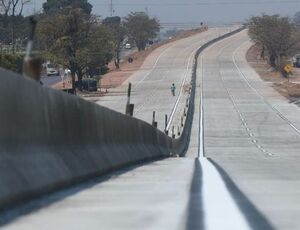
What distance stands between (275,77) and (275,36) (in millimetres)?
27843

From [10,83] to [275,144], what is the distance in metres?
54.0

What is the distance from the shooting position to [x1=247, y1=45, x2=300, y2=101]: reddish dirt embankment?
109019mm

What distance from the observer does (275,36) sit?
164m

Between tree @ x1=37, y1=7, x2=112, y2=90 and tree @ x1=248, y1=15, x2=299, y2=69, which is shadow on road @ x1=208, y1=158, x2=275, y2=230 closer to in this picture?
tree @ x1=37, y1=7, x2=112, y2=90

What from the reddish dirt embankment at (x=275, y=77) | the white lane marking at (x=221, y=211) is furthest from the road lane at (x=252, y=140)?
the reddish dirt embankment at (x=275, y=77)

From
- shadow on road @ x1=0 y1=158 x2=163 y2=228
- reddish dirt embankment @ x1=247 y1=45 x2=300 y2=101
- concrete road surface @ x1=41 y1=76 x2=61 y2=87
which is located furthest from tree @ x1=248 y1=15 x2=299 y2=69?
shadow on road @ x1=0 y1=158 x2=163 y2=228

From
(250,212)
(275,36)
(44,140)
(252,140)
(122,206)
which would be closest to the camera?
(250,212)

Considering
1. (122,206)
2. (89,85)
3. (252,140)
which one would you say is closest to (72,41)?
(89,85)

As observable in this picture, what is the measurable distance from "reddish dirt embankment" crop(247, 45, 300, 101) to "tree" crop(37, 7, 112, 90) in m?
22.5

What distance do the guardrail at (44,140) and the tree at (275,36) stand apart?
143990 mm

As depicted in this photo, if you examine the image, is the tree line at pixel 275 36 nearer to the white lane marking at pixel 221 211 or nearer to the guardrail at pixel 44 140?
the guardrail at pixel 44 140

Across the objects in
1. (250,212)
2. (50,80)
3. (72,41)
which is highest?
(250,212)

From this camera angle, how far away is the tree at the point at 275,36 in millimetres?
163000

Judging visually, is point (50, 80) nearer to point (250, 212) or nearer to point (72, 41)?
point (72, 41)
